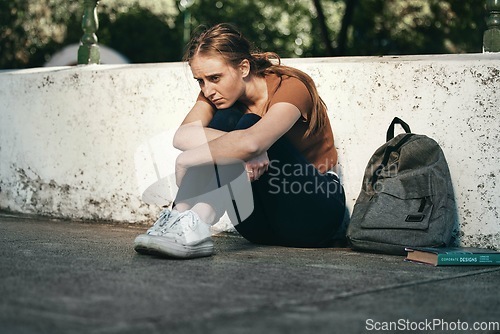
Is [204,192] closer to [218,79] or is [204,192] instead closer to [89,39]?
[218,79]

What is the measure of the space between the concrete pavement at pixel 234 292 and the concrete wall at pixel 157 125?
64 cm

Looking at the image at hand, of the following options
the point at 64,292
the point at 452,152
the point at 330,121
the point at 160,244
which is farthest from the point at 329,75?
the point at 64,292

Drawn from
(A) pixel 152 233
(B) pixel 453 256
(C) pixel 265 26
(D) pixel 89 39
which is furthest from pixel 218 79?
(C) pixel 265 26

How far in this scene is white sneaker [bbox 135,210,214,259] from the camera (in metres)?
3.69

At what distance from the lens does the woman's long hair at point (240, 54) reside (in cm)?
410

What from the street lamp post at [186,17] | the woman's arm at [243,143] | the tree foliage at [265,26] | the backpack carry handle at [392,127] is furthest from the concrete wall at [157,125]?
the street lamp post at [186,17]

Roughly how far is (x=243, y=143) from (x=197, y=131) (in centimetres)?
42

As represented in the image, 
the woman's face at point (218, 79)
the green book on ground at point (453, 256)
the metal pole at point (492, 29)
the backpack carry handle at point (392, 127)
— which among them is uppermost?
the metal pole at point (492, 29)

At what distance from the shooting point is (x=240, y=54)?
4.16 meters

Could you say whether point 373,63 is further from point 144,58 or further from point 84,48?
point 144,58

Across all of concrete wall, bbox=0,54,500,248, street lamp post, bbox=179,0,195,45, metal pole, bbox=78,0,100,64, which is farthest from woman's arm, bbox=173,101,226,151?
street lamp post, bbox=179,0,195,45

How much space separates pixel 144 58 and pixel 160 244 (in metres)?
12.1

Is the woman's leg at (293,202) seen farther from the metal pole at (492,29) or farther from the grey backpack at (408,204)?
the metal pole at (492,29)

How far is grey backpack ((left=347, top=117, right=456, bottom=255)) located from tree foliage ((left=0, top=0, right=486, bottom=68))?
837 centimetres
